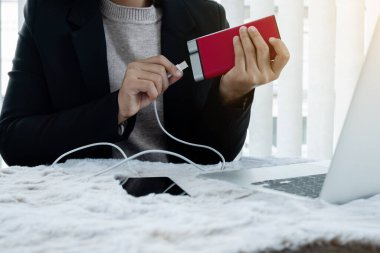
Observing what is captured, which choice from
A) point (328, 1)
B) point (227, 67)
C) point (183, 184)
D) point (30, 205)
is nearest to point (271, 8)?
point (328, 1)

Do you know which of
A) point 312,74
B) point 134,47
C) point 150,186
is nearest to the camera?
point 150,186

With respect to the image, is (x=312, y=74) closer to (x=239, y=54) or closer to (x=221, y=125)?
(x=221, y=125)

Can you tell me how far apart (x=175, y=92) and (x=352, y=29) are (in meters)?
0.93

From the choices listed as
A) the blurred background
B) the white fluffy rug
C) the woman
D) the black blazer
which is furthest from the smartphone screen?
the blurred background

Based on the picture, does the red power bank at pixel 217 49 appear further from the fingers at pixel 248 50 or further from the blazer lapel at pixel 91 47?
the blazer lapel at pixel 91 47

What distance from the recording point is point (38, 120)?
3.13 feet

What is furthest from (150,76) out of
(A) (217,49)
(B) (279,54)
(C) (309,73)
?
(C) (309,73)

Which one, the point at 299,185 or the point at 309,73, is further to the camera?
the point at 309,73

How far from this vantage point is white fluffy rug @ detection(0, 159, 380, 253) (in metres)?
0.34

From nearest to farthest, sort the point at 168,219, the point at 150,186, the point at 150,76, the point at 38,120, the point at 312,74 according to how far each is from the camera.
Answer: the point at 168,219, the point at 150,186, the point at 150,76, the point at 38,120, the point at 312,74

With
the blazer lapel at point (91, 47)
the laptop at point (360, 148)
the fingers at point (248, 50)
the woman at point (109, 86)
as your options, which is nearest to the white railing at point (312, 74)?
the woman at point (109, 86)

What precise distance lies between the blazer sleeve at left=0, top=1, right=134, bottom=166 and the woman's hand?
8.3 inches

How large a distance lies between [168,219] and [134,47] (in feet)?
2.52

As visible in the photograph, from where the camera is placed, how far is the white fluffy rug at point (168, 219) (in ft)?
1.13
